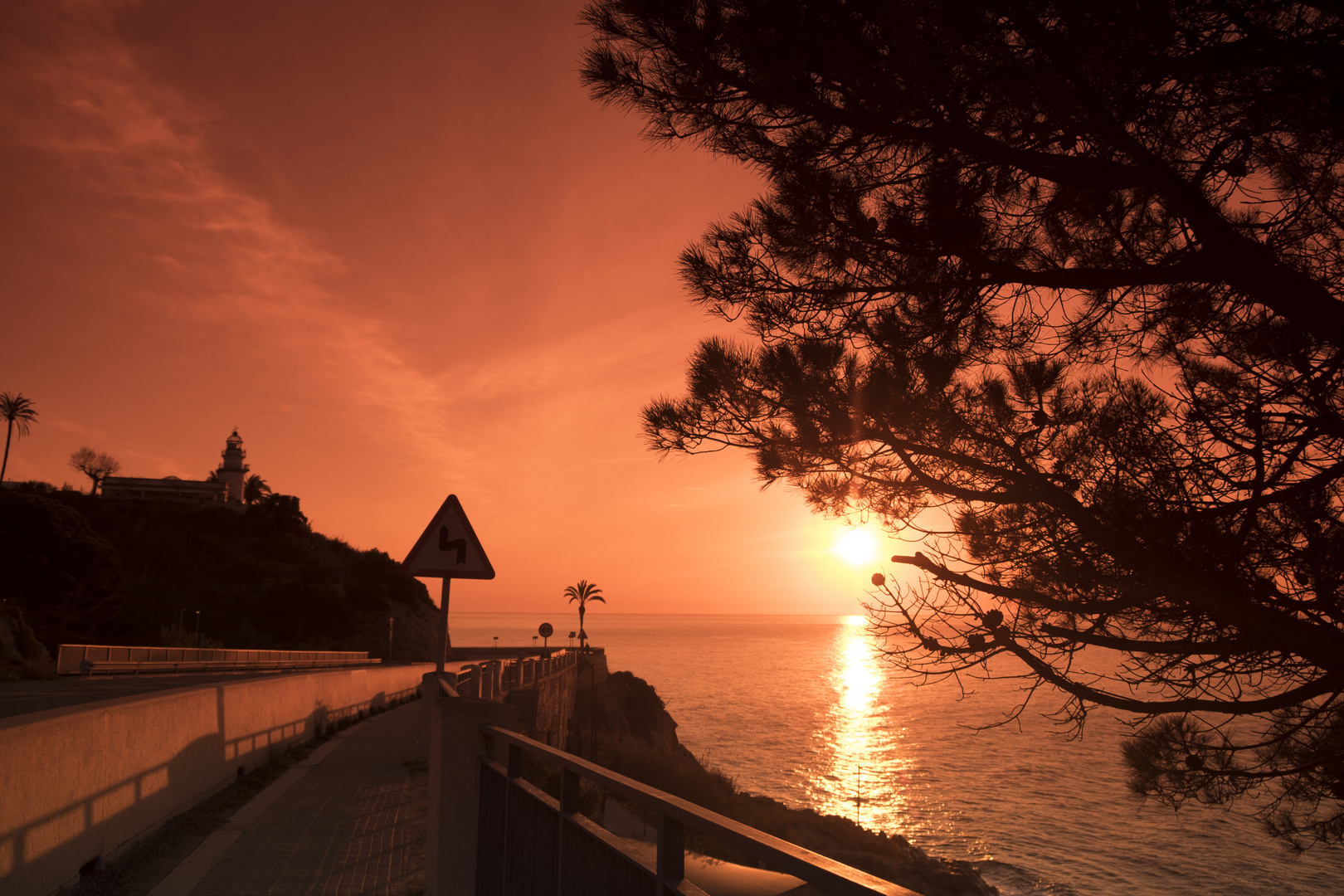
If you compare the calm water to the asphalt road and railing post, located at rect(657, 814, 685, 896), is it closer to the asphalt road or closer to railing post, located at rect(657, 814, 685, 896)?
railing post, located at rect(657, 814, 685, 896)

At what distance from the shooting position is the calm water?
90.2 feet

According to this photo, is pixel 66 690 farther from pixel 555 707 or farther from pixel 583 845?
pixel 583 845

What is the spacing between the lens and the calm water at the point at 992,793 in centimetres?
2748

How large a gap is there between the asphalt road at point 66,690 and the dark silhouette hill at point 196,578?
18630 mm

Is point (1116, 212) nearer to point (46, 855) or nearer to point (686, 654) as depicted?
point (46, 855)

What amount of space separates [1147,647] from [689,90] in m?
4.43

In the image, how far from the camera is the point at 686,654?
15175 centimetres

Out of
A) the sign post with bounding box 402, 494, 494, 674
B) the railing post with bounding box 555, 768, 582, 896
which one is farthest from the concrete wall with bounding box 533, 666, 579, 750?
the railing post with bounding box 555, 768, 582, 896

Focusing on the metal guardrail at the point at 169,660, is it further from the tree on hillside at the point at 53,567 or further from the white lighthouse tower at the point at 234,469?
the white lighthouse tower at the point at 234,469

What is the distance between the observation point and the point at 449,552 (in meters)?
5.71

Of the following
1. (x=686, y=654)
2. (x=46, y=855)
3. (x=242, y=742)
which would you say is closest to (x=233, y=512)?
(x=242, y=742)

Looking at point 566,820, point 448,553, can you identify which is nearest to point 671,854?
point 566,820

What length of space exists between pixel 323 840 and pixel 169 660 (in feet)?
86.8

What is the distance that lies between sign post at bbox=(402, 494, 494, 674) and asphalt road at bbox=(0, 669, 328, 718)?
684cm
